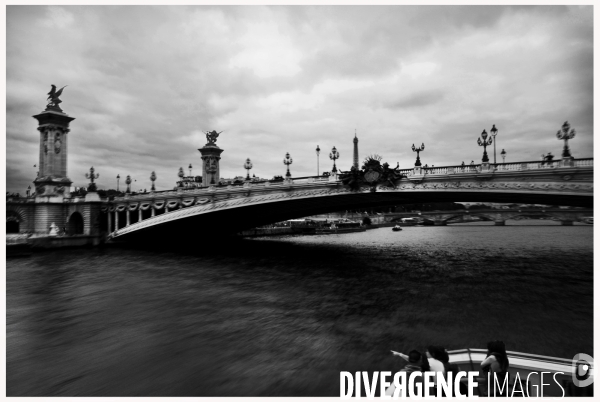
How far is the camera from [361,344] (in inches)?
407

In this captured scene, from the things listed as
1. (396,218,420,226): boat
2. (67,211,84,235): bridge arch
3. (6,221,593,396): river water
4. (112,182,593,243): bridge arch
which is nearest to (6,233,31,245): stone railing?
(67,211,84,235): bridge arch

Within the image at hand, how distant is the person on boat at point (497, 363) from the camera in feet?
19.5

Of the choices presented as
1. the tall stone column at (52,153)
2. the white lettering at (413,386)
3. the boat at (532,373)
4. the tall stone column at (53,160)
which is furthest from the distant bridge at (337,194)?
the white lettering at (413,386)

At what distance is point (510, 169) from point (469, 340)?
15037mm

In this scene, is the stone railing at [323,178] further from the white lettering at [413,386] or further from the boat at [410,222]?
the boat at [410,222]

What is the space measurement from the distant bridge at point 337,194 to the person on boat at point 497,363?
58.1 ft

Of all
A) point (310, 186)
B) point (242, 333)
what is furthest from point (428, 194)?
point (242, 333)

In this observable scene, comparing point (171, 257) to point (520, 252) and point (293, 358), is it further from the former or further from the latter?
point (520, 252)

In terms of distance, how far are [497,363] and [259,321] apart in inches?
327

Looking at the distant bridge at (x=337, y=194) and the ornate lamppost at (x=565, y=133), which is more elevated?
the ornate lamppost at (x=565, y=133)

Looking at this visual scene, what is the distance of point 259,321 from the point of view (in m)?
12.7

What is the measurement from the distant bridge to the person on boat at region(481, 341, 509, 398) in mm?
17702

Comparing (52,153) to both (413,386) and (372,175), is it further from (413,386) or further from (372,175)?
(413,386)
